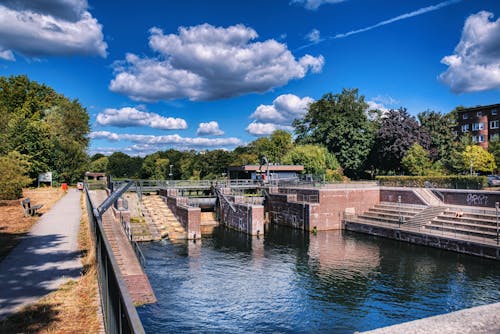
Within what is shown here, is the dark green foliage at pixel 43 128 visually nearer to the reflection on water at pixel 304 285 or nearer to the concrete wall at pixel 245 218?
the concrete wall at pixel 245 218

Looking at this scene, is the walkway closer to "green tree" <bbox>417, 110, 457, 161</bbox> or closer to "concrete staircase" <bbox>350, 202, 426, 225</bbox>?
"concrete staircase" <bbox>350, 202, 426, 225</bbox>

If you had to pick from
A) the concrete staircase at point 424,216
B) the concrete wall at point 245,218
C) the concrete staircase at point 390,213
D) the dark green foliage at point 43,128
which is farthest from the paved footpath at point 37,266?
the dark green foliage at point 43,128

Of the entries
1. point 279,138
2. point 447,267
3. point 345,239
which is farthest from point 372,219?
point 279,138

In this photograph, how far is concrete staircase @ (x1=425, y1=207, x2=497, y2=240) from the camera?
959 inches

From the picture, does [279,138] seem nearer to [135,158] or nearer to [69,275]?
[135,158]

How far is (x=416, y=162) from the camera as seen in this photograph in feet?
151

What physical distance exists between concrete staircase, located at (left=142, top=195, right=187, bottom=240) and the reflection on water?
8.03 ft

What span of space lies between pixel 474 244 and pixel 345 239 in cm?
948

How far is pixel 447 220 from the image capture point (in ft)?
91.8

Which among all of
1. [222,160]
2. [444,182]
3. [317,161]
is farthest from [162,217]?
[222,160]

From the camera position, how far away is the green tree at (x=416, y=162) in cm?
4606

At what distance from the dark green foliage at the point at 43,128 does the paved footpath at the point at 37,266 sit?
33.6 metres

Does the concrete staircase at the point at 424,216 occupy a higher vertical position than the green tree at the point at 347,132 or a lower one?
lower

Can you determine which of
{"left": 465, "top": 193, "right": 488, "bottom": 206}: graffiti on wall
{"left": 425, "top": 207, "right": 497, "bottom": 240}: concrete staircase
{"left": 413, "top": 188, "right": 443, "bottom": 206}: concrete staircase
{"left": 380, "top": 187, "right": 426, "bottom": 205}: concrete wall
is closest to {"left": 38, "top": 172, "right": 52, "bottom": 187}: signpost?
{"left": 380, "top": 187, "right": 426, "bottom": 205}: concrete wall
